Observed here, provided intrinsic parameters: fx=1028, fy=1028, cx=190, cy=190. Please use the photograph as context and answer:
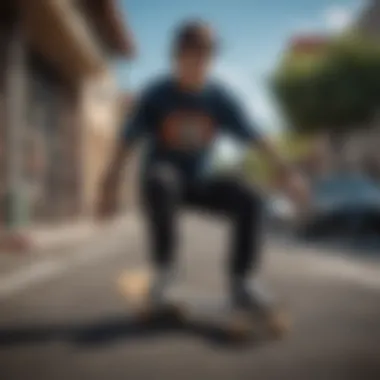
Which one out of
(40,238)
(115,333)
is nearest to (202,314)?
(115,333)

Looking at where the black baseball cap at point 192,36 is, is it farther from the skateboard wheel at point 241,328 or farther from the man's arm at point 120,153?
the skateboard wheel at point 241,328

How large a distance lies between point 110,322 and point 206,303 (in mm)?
184

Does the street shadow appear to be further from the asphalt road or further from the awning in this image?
the awning

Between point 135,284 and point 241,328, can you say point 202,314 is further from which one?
point 135,284

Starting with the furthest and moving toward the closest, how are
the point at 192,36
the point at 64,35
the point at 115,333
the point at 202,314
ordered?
the point at 202,314
the point at 115,333
the point at 64,35
the point at 192,36

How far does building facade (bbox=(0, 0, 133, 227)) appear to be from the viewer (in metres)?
1.45

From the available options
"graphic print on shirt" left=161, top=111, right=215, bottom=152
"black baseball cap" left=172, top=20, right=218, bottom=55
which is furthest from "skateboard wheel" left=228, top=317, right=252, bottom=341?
"black baseball cap" left=172, top=20, right=218, bottom=55

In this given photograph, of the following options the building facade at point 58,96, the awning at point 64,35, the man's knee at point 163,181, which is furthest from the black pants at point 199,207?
the awning at point 64,35

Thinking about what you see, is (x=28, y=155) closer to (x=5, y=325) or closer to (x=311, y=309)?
(x=5, y=325)

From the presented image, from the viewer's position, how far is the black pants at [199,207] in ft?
4.63

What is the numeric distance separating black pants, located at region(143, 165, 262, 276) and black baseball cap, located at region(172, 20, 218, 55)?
0.17 meters

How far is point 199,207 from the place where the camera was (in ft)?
4.78

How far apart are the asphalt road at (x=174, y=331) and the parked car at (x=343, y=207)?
57 millimetres

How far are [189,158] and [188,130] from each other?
0.04m
